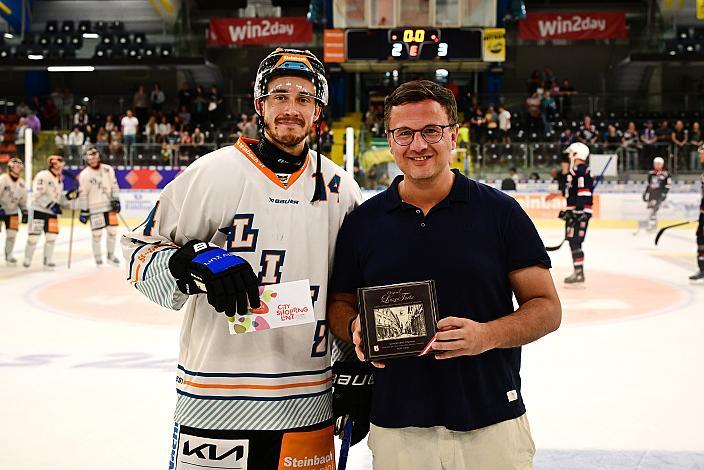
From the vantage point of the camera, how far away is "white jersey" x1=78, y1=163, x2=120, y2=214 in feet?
35.0

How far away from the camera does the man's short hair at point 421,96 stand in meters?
2.00

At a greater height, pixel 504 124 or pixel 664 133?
pixel 504 124

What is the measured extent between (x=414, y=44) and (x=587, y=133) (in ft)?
15.2

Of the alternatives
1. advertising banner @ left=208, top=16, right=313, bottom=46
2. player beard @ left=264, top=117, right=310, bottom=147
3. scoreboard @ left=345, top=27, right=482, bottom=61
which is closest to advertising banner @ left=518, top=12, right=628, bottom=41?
scoreboard @ left=345, top=27, right=482, bottom=61

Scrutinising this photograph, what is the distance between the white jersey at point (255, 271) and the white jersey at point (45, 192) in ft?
30.1

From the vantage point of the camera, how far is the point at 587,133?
59.0 feet

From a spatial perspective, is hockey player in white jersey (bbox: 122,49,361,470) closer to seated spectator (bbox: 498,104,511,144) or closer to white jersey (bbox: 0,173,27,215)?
white jersey (bbox: 0,173,27,215)

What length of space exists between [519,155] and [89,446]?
1310 cm

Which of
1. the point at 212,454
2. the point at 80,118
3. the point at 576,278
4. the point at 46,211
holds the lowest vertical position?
the point at 576,278

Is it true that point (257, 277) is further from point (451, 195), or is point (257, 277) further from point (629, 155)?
point (629, 155)

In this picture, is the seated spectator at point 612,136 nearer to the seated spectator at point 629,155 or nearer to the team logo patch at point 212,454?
the seated spectator at point 629,155

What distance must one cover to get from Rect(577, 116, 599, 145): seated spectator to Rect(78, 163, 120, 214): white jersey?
10151 mm

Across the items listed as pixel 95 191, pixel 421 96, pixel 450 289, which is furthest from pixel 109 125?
pixel 450 289

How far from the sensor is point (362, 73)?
1026 inches
